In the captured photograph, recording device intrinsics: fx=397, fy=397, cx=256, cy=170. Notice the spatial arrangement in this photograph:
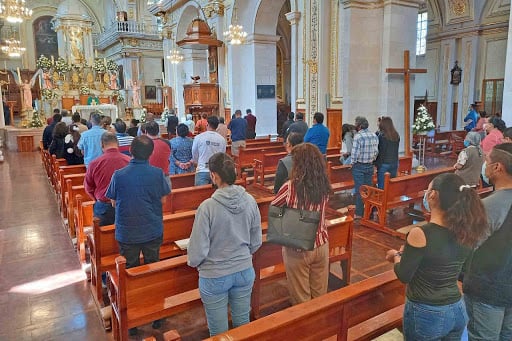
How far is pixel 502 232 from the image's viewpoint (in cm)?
214

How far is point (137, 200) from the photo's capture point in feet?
10.5

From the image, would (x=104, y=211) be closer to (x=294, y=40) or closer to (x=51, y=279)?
(x=51, y=279)

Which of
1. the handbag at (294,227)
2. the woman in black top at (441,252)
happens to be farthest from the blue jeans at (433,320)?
the handbag at (294,227)

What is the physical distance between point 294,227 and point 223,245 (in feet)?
1.94

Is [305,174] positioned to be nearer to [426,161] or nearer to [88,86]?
[426,161]

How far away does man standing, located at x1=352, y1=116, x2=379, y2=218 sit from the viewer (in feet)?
18.7

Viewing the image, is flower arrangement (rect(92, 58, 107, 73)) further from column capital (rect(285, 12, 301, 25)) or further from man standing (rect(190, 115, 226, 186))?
man standing (rect(190, 115, 226, 186))

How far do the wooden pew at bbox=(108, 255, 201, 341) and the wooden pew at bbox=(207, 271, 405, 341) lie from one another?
3.54 ft

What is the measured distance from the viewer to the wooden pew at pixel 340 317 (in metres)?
1.92

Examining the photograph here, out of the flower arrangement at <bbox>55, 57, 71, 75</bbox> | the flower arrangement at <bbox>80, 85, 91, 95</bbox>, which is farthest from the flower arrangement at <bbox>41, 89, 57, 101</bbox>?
the flower arrangement at <bbox>80, 85, 91, 95</bbox>

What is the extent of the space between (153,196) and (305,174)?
1.29 metres

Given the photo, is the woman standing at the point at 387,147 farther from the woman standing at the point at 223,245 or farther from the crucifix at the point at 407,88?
the woman standing at the point at 223,245

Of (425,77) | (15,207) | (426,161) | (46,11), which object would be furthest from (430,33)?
(46,11)

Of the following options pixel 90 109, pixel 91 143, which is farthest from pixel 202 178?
pixel 90 109
